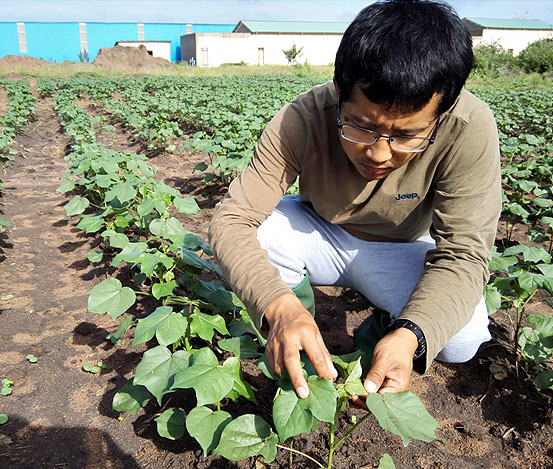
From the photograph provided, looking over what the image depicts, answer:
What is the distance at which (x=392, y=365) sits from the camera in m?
1.17

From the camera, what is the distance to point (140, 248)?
211 cm

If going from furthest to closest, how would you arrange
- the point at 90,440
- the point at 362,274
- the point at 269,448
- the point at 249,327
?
the point at 362,274, the point at 249,327, the point at 90,440, the point at 269,448

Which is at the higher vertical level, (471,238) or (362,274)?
(471,238)

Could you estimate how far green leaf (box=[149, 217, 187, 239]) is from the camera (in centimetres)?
219

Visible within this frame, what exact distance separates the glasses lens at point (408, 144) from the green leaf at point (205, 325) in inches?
31.8

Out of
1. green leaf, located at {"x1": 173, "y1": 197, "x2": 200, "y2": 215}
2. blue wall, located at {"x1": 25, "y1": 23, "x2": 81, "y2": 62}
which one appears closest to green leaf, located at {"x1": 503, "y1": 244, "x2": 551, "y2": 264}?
green leaf, located at {"x1": 173, "y1": 197, "x2": 200, "y2": 215}

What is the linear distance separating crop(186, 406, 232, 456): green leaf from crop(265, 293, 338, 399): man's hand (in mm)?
257

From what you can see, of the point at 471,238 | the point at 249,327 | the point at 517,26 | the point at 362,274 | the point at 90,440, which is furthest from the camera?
the point at 517,26

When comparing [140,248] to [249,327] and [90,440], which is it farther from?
[90,440]

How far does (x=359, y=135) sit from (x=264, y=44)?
151 ft

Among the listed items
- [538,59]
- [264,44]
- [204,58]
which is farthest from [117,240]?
[264,44]

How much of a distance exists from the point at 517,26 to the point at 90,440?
53681mm

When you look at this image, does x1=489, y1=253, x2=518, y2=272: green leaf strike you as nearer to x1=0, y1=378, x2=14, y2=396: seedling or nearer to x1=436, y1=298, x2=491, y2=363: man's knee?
x1=436, y1=298, x2=491, y2=363: man's knee

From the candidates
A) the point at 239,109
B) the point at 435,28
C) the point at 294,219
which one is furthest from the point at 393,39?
the point at 239,109
